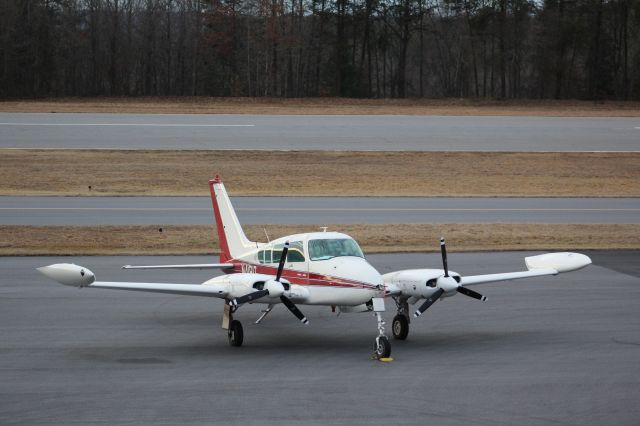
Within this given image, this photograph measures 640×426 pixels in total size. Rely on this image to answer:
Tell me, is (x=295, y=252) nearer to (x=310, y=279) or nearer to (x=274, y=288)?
(x=310, y=279)

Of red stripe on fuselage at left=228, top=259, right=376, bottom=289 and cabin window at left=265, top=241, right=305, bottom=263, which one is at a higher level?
cabin window at left=265, top=241, right=305, bottom=263

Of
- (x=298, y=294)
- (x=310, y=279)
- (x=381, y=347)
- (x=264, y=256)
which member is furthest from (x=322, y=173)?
(x=381, y=347)

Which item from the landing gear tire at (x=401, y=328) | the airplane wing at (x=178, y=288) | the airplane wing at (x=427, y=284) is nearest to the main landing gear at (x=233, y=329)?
the airplane wing at (x=178, y=288)

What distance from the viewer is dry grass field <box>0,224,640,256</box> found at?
32.9 metres

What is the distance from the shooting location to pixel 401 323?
780 inches

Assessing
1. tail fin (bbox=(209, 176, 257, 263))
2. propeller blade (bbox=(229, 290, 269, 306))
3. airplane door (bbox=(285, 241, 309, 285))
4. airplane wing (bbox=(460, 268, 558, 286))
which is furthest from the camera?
tail fin (bbox=(209, 176, 257, 263))

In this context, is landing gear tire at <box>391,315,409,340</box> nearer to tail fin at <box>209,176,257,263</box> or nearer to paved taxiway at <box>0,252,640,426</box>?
paved taxiway at <box>0,252,640,426</box>

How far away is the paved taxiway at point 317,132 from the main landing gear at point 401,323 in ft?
122

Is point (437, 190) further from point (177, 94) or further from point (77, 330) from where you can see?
point (177, 94)

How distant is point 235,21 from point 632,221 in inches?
2267

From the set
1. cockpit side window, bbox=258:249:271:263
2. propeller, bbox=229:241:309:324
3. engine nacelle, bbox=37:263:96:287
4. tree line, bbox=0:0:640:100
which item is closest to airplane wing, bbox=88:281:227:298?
propeller, bbox=229:241:309:324

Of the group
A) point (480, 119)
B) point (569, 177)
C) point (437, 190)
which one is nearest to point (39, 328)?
point (437, 190)

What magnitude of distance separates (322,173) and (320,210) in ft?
35.8

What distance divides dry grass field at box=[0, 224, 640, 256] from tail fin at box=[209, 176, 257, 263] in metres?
8.73
